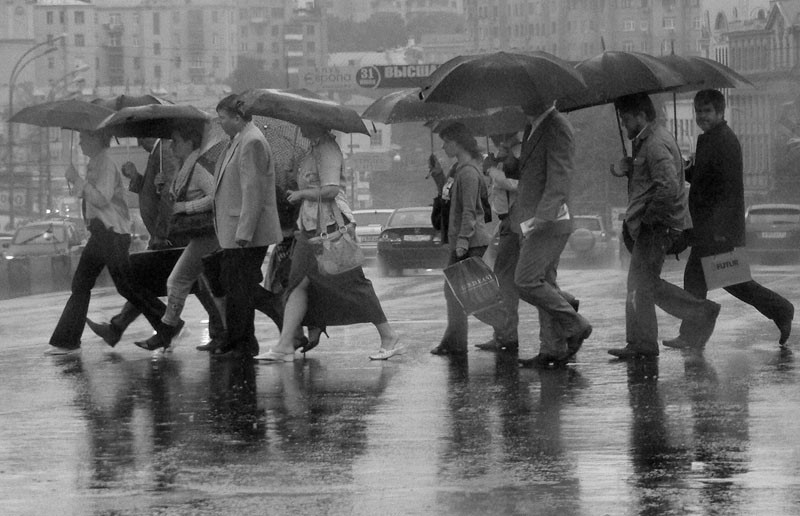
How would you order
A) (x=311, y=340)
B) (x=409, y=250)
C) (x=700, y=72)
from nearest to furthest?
(x=700, y=72) < (x=311, y=340) < (x=409, y=250)

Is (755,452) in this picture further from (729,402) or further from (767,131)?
(767,131)

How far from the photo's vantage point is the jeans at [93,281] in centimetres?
1329

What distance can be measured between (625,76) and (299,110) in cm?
214

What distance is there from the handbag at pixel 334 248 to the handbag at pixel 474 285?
671 mm

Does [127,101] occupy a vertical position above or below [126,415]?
above

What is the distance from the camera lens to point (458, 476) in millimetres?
7699

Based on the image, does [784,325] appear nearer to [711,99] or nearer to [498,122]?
[711,99]

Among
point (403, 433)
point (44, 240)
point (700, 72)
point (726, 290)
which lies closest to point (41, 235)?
point (44, 240)

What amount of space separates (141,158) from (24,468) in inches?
1734

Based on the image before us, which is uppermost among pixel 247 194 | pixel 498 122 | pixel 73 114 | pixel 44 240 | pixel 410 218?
pixel 73 114

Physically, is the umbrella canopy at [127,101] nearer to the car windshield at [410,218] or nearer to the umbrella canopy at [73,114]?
the umbrella canopy at [73,114]

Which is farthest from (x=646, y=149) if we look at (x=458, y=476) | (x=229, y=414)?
(x=458, y=476)

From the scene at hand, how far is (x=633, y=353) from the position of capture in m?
12.0

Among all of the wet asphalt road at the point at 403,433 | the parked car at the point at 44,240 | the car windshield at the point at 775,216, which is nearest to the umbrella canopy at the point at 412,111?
the wet asphalt road at the point at 403,433
